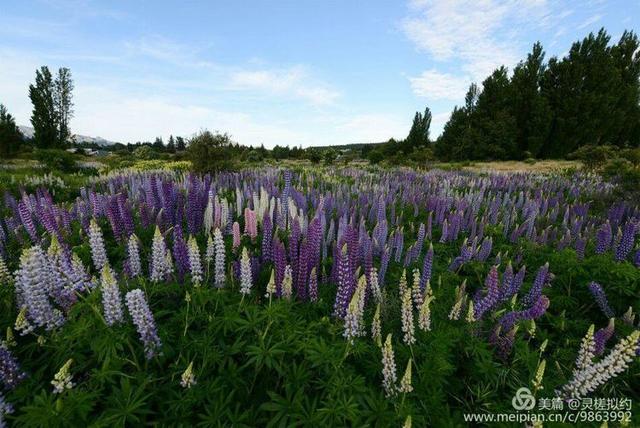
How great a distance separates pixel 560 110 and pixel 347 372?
54193mm

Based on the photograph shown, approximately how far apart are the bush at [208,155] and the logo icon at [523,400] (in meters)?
13.1

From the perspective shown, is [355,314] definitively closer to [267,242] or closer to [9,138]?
[267,242]

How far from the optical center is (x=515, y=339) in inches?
120

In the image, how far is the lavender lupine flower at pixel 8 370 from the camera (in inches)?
88.5

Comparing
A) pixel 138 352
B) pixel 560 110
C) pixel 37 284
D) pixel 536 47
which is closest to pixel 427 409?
pixel 138 352

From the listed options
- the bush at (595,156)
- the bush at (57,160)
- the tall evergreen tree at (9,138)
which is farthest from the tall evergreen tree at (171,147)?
the bush at (595,156)

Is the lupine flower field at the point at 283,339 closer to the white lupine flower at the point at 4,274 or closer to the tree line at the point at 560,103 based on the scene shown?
the white lupine flower at the point at 4,274

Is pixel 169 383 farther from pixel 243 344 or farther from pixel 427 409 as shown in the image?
pixel 427 409

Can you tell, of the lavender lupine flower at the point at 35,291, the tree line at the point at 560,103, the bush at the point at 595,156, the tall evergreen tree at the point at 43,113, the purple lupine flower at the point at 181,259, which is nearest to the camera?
the lavender lupine flower at the point at 35,291

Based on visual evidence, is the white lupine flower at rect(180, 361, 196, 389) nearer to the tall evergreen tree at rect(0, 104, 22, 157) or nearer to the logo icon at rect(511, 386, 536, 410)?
the logo icon at rect(511, 386, 536, 410)

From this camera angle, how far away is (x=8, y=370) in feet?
7.47

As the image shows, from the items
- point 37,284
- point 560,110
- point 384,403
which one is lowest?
point 384,403

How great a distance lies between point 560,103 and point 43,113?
3206 inches

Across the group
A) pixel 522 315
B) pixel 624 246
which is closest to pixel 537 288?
pixel 522 315
